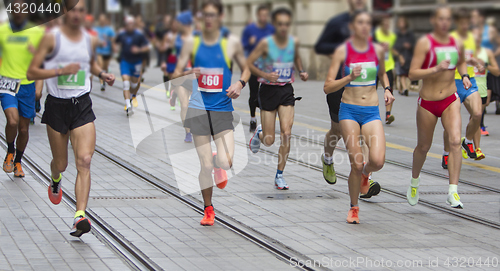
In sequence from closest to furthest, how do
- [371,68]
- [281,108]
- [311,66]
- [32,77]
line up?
[32,77]
[371,68]
[281,108]
[311,66]

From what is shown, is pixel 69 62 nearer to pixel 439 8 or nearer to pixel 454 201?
pixel 439 8

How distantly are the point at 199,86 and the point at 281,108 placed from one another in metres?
1.86

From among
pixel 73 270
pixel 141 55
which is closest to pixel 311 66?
pixel 141 55

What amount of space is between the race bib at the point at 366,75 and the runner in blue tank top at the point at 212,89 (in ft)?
3.14

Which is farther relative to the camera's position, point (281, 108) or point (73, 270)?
point (281, 108)

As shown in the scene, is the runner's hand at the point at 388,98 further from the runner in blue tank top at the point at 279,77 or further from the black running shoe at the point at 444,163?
the black running shoe at the point at 444,163

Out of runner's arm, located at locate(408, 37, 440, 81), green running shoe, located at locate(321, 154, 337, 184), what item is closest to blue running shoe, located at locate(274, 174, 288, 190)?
green running shoe, located at locate(321, 154, 337, 184)

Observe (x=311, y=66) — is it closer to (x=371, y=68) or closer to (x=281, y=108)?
(x=281, y=108)

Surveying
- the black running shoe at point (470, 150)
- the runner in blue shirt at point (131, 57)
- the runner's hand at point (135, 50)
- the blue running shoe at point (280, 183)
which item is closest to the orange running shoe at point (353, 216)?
the blue running shoe at point (280, 183)

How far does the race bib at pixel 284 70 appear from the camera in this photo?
8188 mm

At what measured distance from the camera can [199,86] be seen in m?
6.99

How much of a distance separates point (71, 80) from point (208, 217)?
1.68 metres

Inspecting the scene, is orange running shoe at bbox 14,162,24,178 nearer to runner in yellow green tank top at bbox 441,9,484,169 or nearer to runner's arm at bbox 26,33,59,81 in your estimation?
runner's arm at bbox 26,33,59,81

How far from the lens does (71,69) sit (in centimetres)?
614
